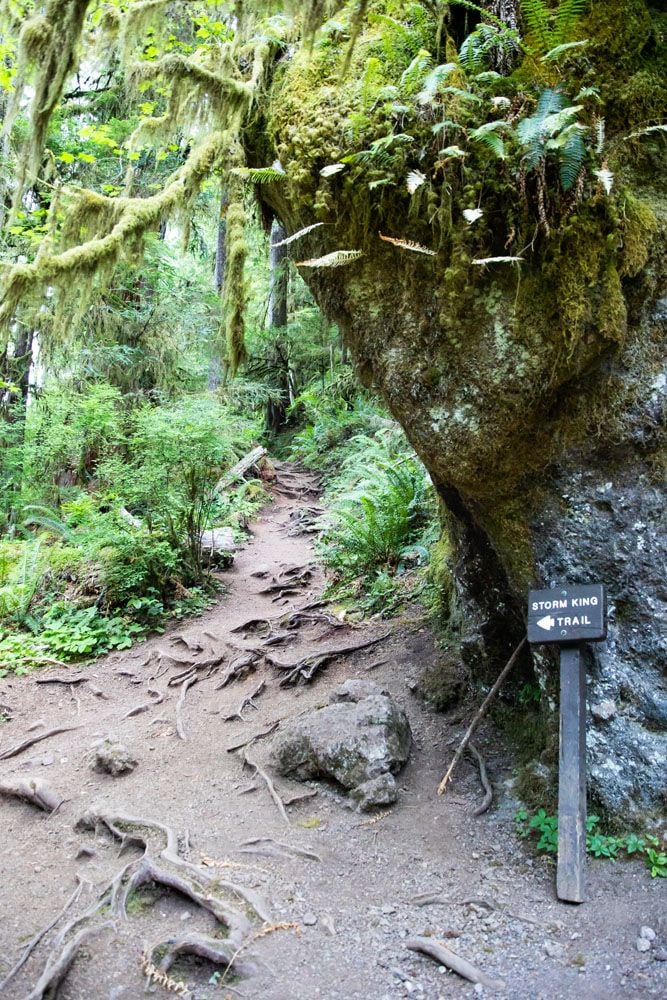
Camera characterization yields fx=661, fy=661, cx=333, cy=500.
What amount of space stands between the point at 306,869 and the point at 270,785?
99 cm

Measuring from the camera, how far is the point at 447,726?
563 cm

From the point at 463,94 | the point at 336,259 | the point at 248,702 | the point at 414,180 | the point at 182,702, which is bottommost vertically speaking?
the point at 182,702

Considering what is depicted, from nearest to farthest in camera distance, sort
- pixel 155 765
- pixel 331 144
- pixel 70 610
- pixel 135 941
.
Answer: pixel 135 941, pixel 331 144, pixel 155 765, pixel 70 610

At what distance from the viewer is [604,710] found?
4332mm

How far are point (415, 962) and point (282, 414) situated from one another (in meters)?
21.2

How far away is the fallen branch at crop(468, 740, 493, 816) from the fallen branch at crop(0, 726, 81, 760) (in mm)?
4339

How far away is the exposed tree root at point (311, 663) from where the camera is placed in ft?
23.3

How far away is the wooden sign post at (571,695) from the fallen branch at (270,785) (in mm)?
2008

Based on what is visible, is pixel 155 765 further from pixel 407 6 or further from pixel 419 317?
pixel 407 6

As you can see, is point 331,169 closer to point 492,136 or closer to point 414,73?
point 414,73

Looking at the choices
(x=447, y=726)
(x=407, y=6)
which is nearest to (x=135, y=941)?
(x=447, y=726)

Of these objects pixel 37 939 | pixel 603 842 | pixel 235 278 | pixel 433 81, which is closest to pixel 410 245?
pixel 433 81

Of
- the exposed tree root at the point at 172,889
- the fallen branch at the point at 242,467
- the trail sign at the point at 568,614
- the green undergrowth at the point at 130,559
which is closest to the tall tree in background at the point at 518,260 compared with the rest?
the trail sign at the point at 568,614

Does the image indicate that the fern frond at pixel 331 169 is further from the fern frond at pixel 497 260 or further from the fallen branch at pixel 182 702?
the fallen branch at pixel 182 702
